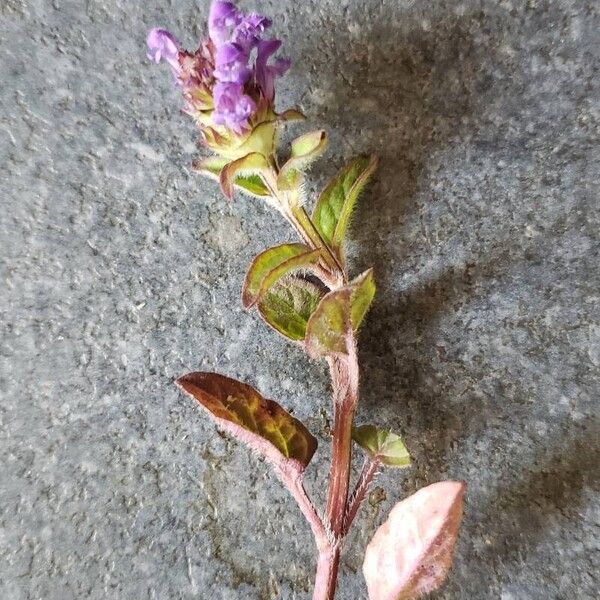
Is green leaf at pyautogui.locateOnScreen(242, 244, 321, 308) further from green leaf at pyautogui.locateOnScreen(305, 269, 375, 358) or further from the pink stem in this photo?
the pink stem

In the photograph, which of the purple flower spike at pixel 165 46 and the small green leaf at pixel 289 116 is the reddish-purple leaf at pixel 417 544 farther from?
the purple flower spike at pixel 165 46

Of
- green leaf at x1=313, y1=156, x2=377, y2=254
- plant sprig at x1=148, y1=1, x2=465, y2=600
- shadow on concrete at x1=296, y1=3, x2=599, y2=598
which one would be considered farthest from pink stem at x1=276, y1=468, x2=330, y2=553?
green leaf at x1=313, y1=156, x2=377, y2=254

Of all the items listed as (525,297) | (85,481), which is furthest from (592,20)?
(85,481)

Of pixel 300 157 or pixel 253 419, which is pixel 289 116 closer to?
pixel 300 157

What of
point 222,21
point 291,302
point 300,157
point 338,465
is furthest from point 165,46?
point 338,465

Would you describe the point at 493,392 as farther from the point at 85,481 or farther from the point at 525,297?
the point at 85,481

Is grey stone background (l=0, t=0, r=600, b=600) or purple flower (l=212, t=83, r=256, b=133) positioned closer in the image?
purple flower (l=212, t=83, r=256, b=133)
